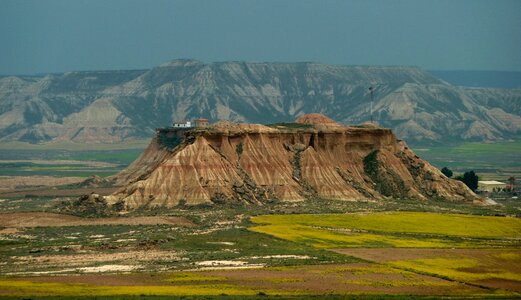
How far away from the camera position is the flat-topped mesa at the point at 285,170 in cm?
14950

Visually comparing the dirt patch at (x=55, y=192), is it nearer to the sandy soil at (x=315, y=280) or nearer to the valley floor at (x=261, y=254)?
the valley floor at (x=261, y=254)

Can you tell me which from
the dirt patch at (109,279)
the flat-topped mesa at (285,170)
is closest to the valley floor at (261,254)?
the dirt patch at (109,279)

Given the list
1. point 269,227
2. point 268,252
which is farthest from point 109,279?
point 269,227

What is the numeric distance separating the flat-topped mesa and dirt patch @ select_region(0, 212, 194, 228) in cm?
711

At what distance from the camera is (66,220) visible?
139000 millimetres

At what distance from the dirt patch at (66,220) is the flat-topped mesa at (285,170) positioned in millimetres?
7111

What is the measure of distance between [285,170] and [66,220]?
3184 cm

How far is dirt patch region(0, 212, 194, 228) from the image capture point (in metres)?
135

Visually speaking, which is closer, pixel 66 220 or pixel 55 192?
pixel 66 220

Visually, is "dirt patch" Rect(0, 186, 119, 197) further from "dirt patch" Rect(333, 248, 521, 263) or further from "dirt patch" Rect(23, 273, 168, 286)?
"dirt patch" Rect(23, 273, 168, 286)

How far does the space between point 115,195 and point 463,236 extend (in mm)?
42745

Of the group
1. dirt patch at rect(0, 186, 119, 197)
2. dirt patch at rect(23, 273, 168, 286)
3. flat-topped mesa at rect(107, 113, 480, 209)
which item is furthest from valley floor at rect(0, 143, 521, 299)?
dirt patch at rect(0, 186, 119, 197)

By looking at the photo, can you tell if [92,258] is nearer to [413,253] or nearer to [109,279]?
[109,279]

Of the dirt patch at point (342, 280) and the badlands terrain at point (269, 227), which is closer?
the dirt patch at point (342, 280)
